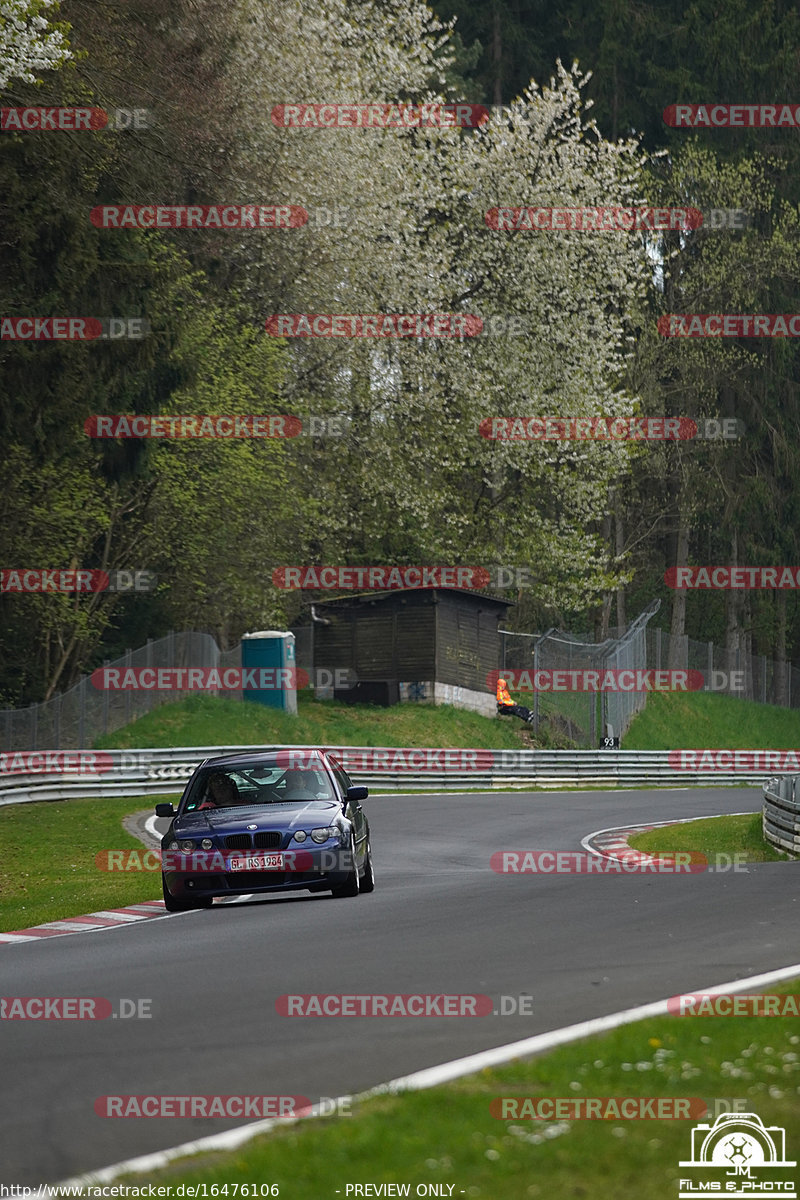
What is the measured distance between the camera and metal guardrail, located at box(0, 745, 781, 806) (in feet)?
106

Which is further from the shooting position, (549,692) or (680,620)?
(680,620)

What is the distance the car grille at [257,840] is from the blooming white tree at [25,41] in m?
12.3

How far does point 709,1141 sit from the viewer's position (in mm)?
5977

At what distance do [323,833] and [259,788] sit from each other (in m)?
1.39

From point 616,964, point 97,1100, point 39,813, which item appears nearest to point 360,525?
point 39,813

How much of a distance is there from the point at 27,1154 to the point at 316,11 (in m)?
45.6

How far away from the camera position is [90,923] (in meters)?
16.2

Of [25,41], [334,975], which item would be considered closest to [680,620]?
[25,41]

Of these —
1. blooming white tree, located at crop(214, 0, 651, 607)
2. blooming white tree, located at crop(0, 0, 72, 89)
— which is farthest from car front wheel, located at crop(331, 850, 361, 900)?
blooming white tree, located at crop(214, 0, 651, 607)
